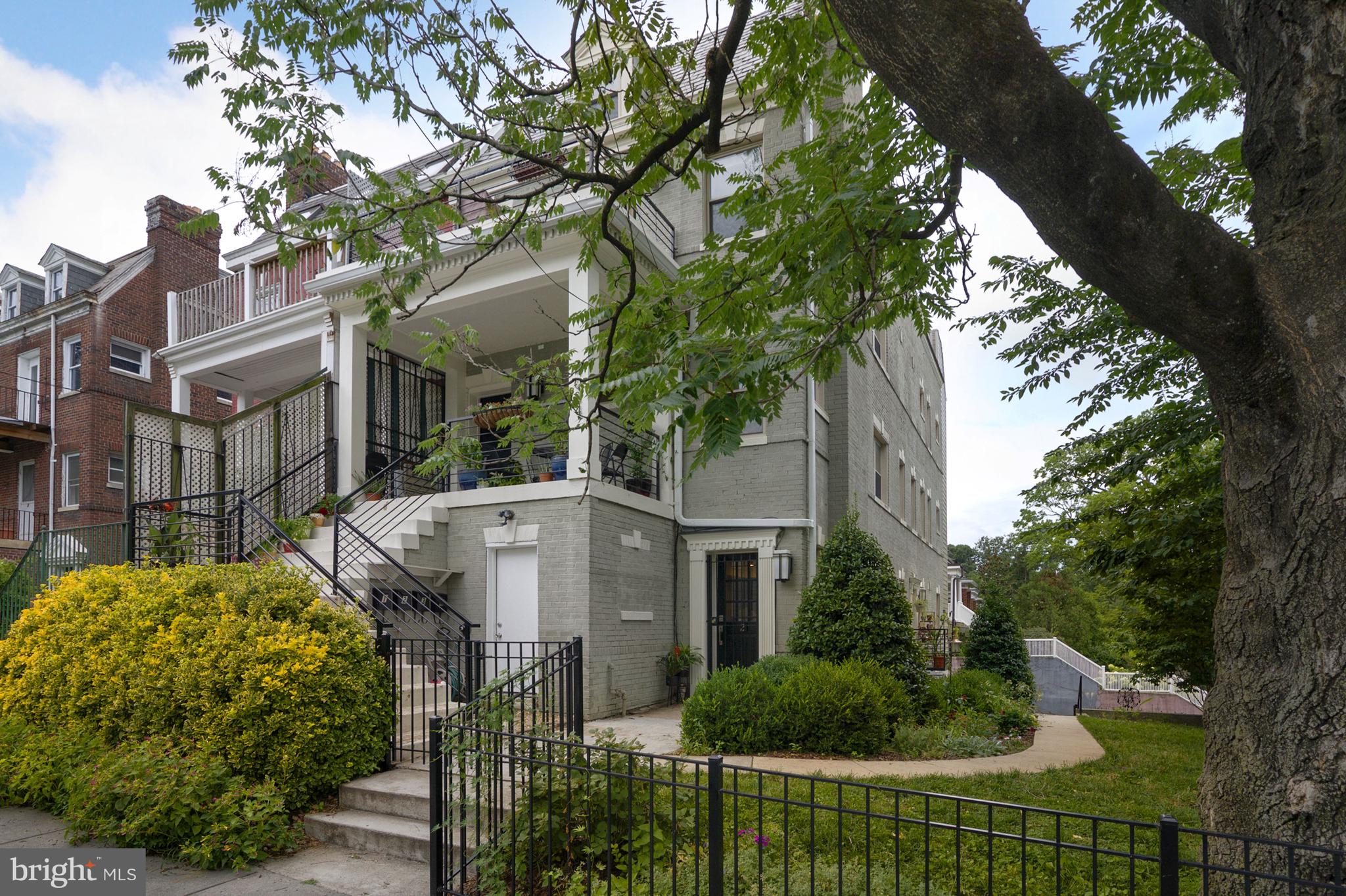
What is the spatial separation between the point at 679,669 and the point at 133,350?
20.9m

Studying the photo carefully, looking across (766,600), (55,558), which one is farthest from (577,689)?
(55,558)

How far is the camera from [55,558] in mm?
11125

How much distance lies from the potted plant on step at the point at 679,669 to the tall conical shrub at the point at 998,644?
5899 mm

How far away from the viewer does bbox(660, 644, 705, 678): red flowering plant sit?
1215 cm

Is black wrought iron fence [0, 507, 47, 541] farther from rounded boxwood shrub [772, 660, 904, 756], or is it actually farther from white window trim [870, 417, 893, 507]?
rounded boxwood shrub [772, 660, 904, 756]

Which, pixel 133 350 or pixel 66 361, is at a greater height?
pixel 133 350

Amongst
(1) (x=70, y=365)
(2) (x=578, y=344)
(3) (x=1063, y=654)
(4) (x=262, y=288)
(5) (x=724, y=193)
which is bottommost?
→ (3) (x=1063, y=654)

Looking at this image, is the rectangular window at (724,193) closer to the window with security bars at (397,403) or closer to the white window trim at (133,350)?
the window with security bars at (397,403)

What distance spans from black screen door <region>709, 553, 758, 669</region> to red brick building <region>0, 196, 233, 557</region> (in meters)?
18.4

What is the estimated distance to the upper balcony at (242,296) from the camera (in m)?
15.3

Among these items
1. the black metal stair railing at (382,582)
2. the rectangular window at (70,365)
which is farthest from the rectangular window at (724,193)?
the rectangular window at (70,365)

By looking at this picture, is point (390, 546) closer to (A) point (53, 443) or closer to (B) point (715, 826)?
(B) point (715, 826)

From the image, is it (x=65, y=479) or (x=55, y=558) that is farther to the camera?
(x=65, y=479)

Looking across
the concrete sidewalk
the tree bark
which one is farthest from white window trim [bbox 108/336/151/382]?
the tree bark
